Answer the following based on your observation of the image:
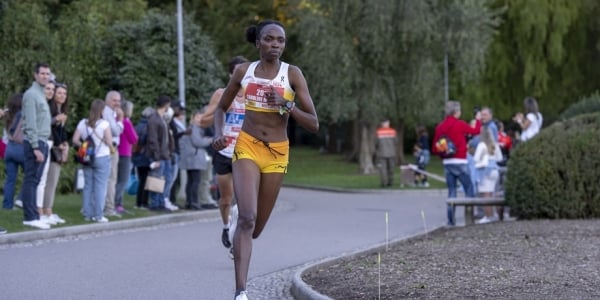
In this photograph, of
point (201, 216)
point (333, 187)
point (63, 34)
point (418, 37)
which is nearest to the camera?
point (201, 216)

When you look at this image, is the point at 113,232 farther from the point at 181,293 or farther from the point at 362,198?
the point at 362,198

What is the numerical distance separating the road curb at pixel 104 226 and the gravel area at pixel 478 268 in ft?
14.3

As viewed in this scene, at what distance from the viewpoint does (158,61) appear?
26.3 meters

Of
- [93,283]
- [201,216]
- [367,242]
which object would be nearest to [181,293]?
[93,283]

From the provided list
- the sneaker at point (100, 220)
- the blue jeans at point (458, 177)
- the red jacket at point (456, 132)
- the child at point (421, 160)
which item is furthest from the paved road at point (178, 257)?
the child at point (421, 160)

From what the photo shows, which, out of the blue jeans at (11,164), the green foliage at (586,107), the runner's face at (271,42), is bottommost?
the blue jeans at (11,164)

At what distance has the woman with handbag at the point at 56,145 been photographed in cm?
1598

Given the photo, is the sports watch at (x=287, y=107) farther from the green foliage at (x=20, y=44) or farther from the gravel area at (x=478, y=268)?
the green foliage at (x=20, y=44)

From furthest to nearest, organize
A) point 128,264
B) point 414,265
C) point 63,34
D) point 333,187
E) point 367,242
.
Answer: point 333,187 < point 63,34 < point 367,242 < point 128,264 < point 414,265

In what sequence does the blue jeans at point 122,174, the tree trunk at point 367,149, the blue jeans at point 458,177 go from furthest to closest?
the tree trunk at point 367,149 → the blue jeans at point 458,177 → the blue jeans at point 122,174

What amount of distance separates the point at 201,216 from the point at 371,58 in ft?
68.1

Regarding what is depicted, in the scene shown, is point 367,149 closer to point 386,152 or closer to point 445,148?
point 386,152

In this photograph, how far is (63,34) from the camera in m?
26.8

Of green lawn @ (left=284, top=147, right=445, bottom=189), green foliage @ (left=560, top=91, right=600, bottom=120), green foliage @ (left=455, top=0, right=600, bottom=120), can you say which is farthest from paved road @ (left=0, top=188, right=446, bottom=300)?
green foliage @ (left=455, top=0, right=600, bottom=120)
